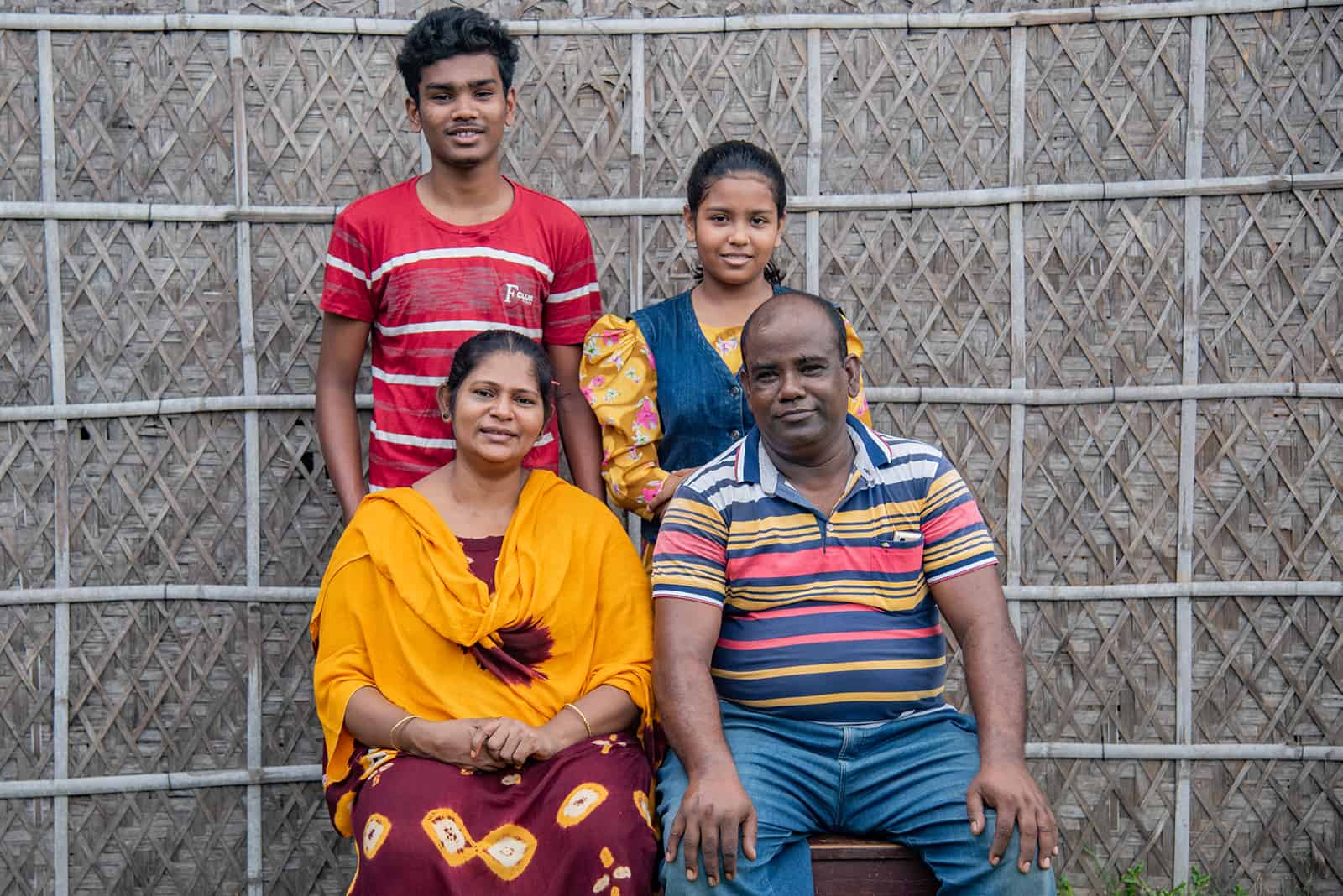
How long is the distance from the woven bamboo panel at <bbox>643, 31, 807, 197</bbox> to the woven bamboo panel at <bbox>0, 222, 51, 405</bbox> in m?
1.95

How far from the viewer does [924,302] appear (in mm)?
3715

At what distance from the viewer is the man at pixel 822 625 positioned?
2.44 m

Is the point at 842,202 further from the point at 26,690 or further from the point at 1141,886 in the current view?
the point at 26,690

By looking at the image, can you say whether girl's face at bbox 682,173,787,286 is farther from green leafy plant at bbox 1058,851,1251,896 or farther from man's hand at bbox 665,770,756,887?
green leafy plant at bbox 1058,851,1251,896

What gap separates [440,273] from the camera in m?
3.05

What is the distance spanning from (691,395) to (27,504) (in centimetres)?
224

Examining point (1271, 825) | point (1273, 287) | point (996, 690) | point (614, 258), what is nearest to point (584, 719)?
point (996, 690)

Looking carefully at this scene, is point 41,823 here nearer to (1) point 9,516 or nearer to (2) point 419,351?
(1) point 9,516

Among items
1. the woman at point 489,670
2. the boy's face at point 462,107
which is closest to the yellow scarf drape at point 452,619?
the woman at point 489,670

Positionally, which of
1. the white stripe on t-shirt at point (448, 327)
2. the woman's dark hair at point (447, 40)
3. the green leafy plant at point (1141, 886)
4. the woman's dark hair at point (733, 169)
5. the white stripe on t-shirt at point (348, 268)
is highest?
the woman's dark hair at point (447, 40)

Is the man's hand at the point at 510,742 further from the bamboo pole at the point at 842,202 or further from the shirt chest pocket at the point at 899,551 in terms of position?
the bamboo pole at the point at 842,202

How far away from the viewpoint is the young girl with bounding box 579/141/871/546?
2.98 meters

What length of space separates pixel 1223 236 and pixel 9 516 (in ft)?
13.1

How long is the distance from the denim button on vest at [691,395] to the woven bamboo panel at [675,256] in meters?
0.67
